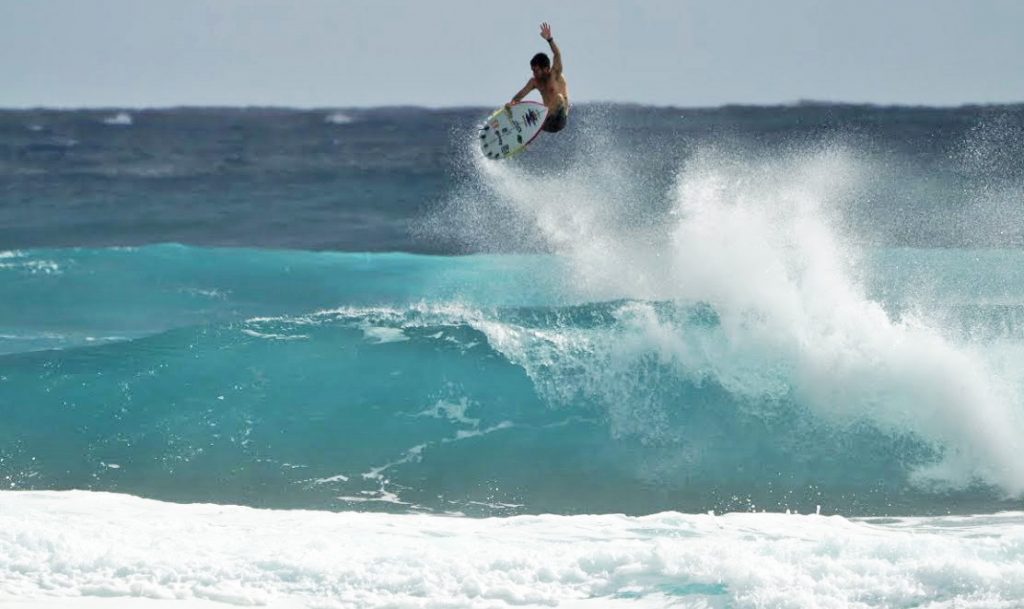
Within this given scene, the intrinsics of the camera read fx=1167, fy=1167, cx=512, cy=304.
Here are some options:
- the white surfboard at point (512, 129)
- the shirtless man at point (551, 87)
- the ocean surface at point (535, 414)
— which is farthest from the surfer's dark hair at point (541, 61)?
the ocean surface at point (535, 414)

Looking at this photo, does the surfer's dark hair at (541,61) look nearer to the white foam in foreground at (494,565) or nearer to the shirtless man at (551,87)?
the shirtless man at (551,87)

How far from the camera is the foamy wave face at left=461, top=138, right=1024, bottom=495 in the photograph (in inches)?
328

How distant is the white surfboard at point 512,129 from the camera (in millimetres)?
8516

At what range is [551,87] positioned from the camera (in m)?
7.55

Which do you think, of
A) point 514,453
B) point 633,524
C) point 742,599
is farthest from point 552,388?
point 742,599

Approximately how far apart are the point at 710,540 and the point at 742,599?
845mm

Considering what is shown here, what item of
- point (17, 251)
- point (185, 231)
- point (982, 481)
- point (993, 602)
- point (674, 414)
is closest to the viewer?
point (993, 602)

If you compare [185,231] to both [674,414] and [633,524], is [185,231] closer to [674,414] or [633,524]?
[674,414]

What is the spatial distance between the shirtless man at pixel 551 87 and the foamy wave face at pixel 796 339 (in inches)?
89.2

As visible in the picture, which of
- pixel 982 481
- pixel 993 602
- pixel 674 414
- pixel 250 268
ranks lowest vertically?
pixel 993 602

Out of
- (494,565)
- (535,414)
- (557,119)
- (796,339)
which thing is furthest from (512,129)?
(494,565)

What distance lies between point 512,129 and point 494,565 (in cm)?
394

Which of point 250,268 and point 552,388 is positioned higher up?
point 250,268

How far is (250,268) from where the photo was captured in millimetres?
16531
